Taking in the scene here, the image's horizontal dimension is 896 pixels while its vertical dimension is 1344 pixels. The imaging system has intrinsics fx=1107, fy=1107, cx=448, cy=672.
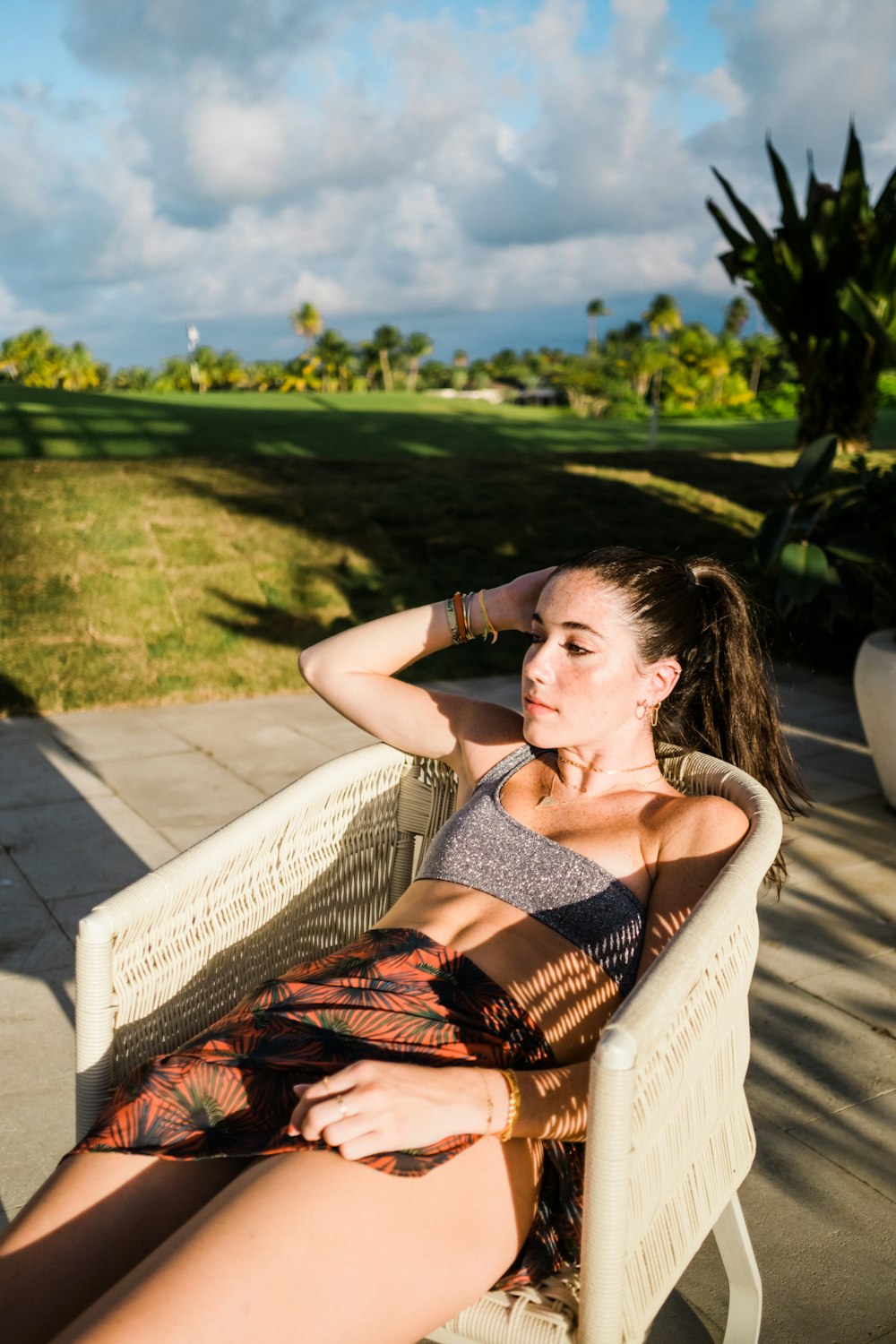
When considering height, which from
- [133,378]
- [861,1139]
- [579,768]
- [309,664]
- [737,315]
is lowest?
[861,1139]

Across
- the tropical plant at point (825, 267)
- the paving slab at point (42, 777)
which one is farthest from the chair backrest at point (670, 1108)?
the tropical plant at point (825, 267)

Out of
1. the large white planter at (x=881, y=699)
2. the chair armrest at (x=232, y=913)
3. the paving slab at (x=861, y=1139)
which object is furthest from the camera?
the large white planter at (x=881, y=699)

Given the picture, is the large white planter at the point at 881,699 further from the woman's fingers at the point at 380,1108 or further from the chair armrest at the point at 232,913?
the woman's fingers at the point at 380,1108

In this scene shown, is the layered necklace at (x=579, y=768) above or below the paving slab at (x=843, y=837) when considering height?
above

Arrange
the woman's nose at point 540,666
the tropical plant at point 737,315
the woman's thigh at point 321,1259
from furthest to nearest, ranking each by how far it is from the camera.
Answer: the tropical plant at point 737,315
the woman's nose at point 540,666
the woman's thigh at point 321,1259

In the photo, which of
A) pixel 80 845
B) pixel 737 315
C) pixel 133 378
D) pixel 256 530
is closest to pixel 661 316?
pixel 737 315

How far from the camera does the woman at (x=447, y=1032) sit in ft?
3.56

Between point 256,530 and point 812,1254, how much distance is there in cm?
658

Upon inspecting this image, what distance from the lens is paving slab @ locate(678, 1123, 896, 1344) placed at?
1630 millimetres

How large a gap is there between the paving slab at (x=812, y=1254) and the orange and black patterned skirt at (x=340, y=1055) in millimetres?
581

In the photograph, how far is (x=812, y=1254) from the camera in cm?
178

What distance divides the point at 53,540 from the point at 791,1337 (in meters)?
6.52

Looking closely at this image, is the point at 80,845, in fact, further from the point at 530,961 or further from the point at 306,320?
the point at 306,320

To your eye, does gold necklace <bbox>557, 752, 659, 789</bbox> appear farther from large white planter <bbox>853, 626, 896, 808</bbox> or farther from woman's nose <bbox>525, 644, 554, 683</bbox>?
large white planter <bbox>853, 626, 896, 808</bbox>
